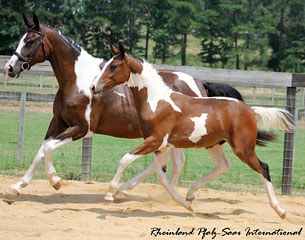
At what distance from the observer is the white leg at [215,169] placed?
8.34m

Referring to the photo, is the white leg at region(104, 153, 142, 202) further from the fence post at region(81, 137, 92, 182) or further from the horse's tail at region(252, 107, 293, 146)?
the fence post at region(81, 137, 92, 182)

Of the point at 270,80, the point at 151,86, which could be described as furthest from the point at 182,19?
the point at 151,86

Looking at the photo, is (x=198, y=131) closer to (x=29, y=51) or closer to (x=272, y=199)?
(x=272, y=199)

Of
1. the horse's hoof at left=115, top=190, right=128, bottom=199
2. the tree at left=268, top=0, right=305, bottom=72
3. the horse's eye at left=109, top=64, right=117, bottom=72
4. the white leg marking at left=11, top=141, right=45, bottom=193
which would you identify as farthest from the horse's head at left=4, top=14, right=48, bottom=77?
the tree at left=268, top=0, right=305, bottom=72

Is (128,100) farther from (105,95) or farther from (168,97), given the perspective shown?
(168,97)

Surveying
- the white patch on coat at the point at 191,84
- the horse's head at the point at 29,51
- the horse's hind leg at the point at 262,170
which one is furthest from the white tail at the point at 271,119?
the horse's head at the point at 29,51

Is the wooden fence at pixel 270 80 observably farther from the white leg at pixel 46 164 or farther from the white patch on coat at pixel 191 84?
the white leg at pixel 46 164

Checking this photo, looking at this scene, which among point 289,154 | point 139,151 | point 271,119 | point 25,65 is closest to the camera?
point 139,151

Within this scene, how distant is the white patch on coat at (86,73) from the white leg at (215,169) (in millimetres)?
1495

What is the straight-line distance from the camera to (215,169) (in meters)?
8.41

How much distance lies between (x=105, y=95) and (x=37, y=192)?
1.71 metres

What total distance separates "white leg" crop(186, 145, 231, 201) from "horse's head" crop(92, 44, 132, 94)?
5.25 feet

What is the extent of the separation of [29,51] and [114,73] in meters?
1.35

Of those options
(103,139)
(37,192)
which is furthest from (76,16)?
(37,192)
